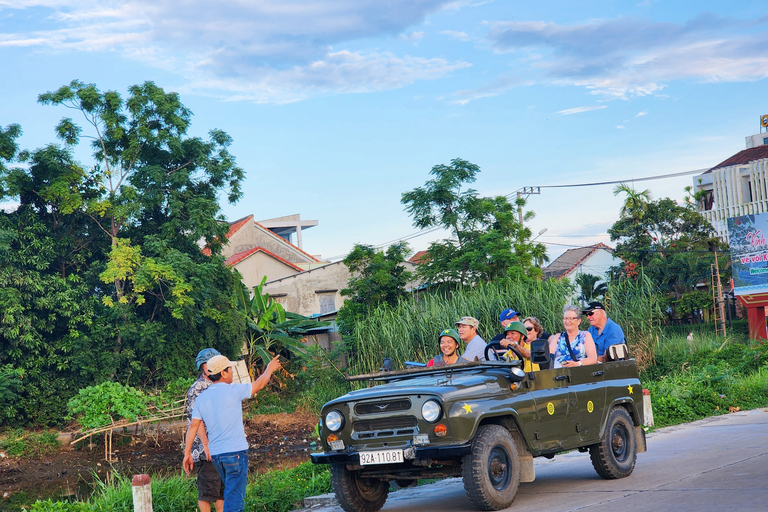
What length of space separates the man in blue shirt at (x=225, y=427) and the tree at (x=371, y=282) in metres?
21.9

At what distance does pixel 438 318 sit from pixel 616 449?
1440 cm

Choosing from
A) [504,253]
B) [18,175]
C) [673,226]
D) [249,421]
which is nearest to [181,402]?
[249,421]

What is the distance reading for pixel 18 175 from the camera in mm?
25188

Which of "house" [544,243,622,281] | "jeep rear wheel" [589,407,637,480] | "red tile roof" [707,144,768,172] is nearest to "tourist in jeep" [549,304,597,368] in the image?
"jeep rear wheel" [589,407,637,480]

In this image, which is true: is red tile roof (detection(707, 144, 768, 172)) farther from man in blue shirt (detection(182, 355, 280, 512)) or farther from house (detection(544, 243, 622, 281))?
man in blue shirt (detection(182, 355, 280, 512))

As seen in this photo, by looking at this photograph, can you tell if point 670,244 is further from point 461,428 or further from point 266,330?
point 461,428

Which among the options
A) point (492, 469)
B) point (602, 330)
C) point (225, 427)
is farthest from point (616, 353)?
point (225, 427)

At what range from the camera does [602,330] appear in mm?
9680

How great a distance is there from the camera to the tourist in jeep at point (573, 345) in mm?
9234

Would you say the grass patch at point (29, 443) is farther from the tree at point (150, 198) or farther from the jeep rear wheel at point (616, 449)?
the jeep rear wheel at point (616, 449)

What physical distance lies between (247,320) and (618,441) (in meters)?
23.7

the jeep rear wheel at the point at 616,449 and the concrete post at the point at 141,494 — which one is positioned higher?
the concrete post at the point at 141,494

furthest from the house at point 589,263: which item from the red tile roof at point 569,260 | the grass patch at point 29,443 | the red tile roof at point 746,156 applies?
the grass patch at point 29,443

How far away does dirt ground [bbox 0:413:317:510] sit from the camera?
19062 mm
